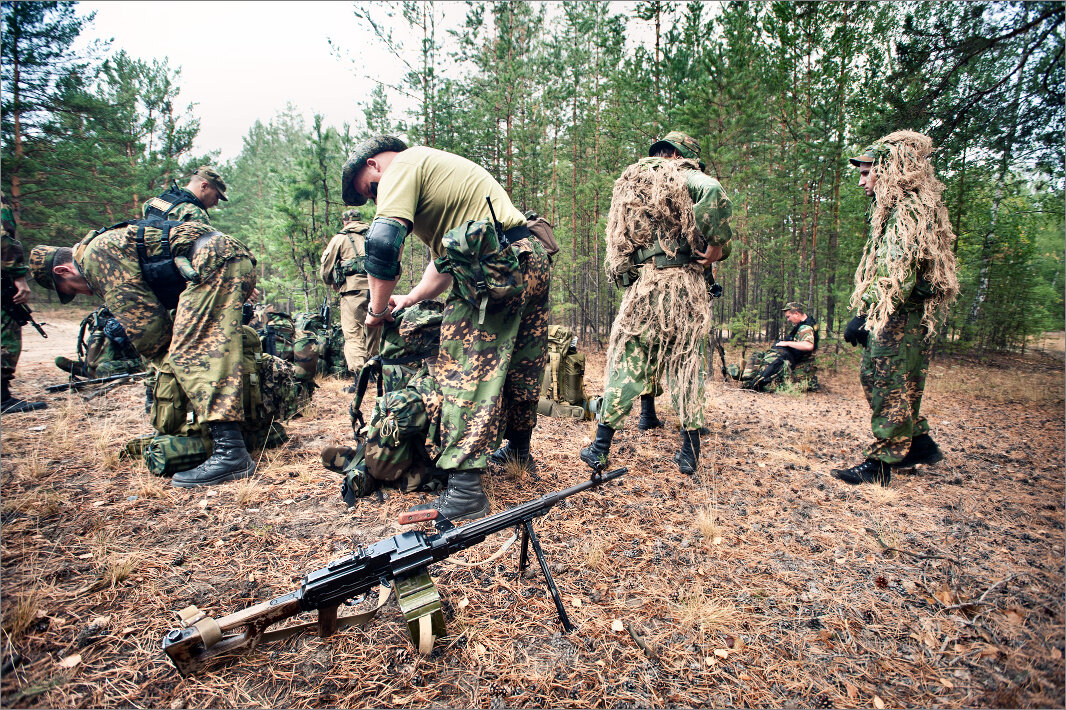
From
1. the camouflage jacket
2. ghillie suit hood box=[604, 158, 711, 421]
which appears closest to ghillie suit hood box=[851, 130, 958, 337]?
ghillie suit hood box=[604, 158, 711, 421]

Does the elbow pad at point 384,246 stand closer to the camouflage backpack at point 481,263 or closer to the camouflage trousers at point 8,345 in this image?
the camouflage backpack at point 481,263

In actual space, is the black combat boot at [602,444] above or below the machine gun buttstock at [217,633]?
above

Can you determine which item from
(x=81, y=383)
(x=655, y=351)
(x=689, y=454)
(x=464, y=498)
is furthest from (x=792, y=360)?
(x=81, y=383)

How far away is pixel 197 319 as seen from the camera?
10.5 ft

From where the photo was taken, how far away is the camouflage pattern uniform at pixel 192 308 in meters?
3.17

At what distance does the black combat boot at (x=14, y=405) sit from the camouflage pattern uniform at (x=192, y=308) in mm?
3023

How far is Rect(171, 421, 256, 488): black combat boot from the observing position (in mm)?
3159

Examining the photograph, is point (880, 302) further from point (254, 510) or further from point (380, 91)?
point (380, 91)

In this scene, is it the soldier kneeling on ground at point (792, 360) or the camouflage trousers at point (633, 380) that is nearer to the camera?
the camouflage trousers at point (633, 380)

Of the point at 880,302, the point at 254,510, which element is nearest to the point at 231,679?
the point at 254,510

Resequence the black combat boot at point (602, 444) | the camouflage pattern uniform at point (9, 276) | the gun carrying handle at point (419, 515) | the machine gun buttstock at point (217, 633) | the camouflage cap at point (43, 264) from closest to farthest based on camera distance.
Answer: the machine gun buttstock at point (217, 633) < the gun carrying handle at point (419, 515) < the camouflage cap at point (43, 264) < the black combat boot at point (602, 444) < the camouflage pattern uniform at point (9, 276)

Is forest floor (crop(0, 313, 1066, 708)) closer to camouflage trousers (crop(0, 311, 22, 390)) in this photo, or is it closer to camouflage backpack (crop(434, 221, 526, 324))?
camouflage backpack (crop(434, 221, 526, 324))

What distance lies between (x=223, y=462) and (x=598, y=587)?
2813mm

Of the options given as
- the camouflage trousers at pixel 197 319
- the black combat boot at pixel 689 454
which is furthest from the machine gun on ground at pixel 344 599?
the black combat boot at pixel 689 454
